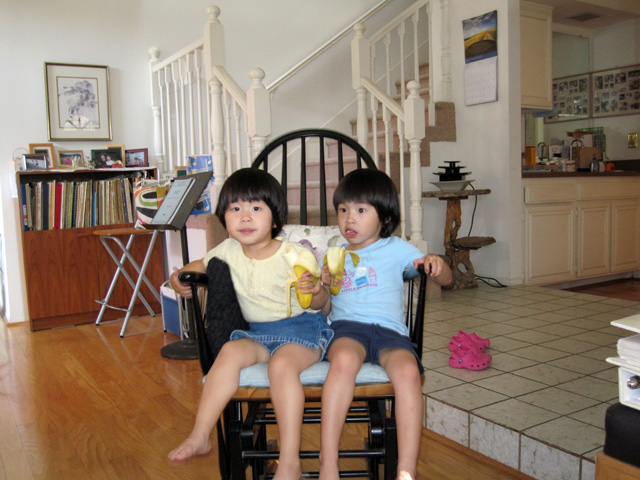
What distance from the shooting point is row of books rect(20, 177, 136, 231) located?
3.54 m

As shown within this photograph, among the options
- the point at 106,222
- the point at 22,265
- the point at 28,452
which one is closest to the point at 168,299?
the point at 106,222

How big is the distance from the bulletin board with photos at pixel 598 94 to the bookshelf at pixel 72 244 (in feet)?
13.8

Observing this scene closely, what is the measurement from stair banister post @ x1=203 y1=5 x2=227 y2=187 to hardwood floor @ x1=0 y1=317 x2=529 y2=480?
1.02 meters

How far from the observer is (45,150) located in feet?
12.3

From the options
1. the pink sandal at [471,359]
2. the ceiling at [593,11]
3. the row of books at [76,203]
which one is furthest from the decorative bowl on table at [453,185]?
the row of books at [76,203]

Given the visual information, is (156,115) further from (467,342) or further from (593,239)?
(593,239)

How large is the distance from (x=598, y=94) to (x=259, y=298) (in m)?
5.30

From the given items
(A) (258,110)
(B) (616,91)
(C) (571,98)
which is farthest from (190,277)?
(C) (571,98)

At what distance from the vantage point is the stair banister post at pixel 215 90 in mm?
2959

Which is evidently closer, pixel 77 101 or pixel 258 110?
pixel 258 110

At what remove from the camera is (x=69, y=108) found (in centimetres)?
383

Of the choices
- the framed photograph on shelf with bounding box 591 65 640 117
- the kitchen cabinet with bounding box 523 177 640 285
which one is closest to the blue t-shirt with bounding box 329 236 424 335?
the kitchen cabinet with bounding box 523 177 640 285

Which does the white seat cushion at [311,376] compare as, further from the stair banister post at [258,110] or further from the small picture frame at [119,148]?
the small picture frame at [119,148]

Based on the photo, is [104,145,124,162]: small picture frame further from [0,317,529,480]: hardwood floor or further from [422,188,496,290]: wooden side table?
[422,188,496,290]: wooden side table
